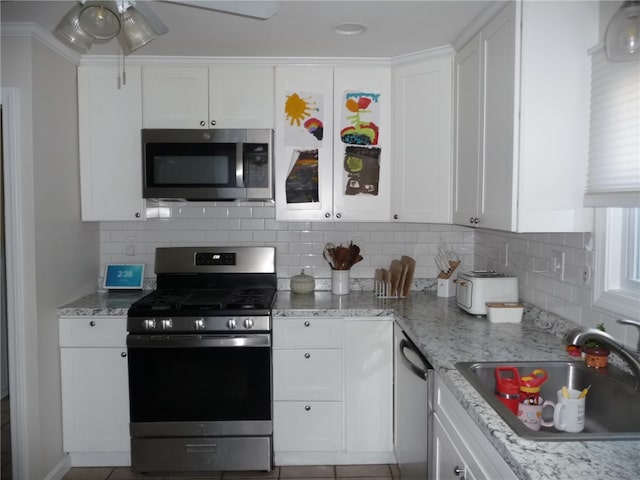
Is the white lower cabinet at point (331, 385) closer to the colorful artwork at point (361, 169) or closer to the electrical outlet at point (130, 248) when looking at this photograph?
the colorful artwork at point (361, 169)

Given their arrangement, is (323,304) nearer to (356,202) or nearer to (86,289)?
(356,202)

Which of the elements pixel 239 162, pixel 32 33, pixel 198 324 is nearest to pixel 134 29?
pixel 32 33

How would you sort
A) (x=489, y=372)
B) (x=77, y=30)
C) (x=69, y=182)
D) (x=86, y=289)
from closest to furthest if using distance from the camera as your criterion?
(x=77, y=30) < (x=489, y=372) < (x=69, y=182) < (x=86, y=289)

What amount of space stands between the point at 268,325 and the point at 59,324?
44.4 inches

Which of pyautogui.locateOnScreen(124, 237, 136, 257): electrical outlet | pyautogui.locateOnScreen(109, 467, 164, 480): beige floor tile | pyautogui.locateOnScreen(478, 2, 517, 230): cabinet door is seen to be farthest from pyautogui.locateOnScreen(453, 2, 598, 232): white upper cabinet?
pyautogui.locateOnScreen(124, 237, 136, 257): electrical outlet

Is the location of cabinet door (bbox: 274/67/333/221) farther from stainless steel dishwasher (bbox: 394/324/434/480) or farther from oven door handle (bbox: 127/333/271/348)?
stainless steel dishwasher (bbox: 394/324/434/480)

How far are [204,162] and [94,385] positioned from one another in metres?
1.36

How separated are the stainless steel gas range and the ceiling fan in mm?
1398

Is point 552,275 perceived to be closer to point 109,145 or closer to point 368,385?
point 368,385

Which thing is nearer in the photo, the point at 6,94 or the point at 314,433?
the point at 6,94

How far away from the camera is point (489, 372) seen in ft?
5.89

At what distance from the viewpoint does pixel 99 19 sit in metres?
1.62

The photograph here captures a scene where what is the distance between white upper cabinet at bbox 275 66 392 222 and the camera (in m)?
3.01

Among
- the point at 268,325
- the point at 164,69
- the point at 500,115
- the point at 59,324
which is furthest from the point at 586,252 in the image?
the point at 59,324
